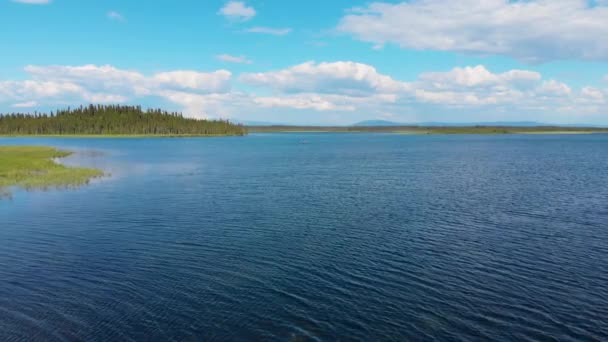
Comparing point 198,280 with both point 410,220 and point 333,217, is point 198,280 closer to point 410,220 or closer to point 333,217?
point 333,217

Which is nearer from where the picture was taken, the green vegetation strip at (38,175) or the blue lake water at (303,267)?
the blue lake water at (303,267)

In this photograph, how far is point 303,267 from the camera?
2803cm

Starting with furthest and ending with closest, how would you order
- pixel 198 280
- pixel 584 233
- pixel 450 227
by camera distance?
1. pixel 450 227
2. pixel 584 233
3. pixel 198 280

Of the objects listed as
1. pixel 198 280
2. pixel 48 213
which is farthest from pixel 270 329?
pixel 48 213

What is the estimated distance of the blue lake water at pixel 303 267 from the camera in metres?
20.0

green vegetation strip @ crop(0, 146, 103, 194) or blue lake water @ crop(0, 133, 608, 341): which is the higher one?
green vegetation strip @ crop(0, 146, 103, 194)

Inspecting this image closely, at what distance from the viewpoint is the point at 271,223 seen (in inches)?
1578

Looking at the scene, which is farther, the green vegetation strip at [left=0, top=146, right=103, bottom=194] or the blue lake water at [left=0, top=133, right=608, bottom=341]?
the green vegetation strip at [left=0, top=146, right=103, bottom=194]

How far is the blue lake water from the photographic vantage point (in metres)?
20.0

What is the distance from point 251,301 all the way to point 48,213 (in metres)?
30.9

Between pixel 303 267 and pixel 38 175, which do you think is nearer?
pixel 303 267

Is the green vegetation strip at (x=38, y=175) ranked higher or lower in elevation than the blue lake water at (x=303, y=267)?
higher

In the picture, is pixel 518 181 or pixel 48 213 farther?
pixel 518 181

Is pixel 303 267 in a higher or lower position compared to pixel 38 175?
lower
